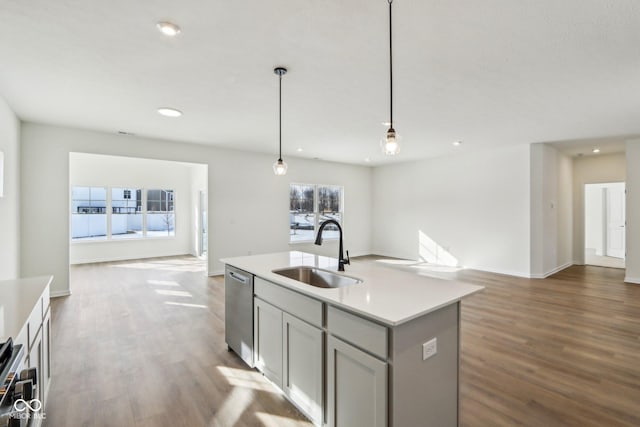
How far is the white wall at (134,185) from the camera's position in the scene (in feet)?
25.0

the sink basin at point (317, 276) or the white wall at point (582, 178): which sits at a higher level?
the white wall at point (582, 178)

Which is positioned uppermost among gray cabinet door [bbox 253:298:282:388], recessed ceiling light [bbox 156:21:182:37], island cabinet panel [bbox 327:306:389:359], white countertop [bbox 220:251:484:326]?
recessed ceiling light [bbox 156:21:182:37]

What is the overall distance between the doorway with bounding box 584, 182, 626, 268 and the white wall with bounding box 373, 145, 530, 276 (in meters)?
3.48

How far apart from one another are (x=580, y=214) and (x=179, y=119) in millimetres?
8860

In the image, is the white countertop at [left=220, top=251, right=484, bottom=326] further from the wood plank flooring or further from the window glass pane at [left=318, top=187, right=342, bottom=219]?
the window glass pane at [left=318, top=187, right=342, bottom=219]

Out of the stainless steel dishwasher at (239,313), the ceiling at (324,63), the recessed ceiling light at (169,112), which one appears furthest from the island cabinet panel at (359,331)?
the recessed ceiling light at (169,112)

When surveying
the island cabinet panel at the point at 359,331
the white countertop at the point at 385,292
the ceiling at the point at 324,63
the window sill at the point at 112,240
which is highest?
the ceiling at the point at 324,63

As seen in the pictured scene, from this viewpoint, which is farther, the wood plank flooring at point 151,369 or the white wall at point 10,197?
the white wall at point 10,197

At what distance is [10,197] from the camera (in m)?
3.90

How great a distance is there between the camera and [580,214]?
7363mm

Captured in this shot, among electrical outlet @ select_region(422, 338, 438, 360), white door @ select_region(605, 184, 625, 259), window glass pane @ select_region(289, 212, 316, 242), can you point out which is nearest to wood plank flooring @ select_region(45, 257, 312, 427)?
electrical outlet @ select_region(422, 338, 438, 360)

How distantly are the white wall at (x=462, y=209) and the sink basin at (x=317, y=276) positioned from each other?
17.1 ft

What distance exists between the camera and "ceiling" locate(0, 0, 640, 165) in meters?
1.99

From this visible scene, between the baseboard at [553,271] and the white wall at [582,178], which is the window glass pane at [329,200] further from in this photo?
the white wall at [582,178]
